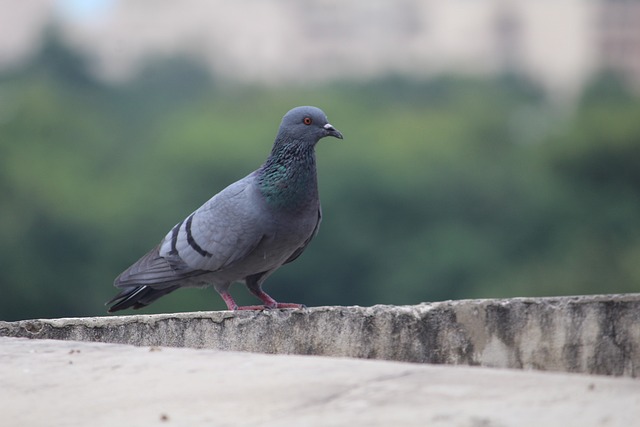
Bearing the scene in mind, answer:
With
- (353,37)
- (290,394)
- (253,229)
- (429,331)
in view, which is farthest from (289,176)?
(353,37)

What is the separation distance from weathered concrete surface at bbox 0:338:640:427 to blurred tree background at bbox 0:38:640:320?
55.2 meters

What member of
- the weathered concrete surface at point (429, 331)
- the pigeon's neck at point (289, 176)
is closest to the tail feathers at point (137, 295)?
the pigeon's neck at point (289, 176)

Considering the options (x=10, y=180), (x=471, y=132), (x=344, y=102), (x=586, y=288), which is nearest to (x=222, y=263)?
(x=586, y=288)

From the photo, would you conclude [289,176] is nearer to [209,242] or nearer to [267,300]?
[209,242]

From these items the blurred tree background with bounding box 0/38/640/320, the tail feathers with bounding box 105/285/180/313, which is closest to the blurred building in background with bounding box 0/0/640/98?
the blurred tree background with bounding box 0/38/640/320

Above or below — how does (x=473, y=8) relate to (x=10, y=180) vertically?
above

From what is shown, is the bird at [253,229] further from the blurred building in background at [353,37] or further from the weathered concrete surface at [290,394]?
the blurred building in background at [353,37]

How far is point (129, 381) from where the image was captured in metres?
4.46

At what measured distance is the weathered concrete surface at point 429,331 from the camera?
6.40m

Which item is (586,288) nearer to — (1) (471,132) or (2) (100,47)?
(1) (471,132)

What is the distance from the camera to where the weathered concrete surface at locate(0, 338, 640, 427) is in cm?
374

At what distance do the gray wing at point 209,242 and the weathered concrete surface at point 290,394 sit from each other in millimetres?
4367

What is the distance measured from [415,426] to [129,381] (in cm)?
125

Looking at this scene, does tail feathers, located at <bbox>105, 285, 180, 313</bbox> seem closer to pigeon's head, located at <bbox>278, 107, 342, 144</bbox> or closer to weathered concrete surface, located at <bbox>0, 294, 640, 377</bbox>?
pigeon's head, located at <bbox>278, 107, 342, 144</bbox>
